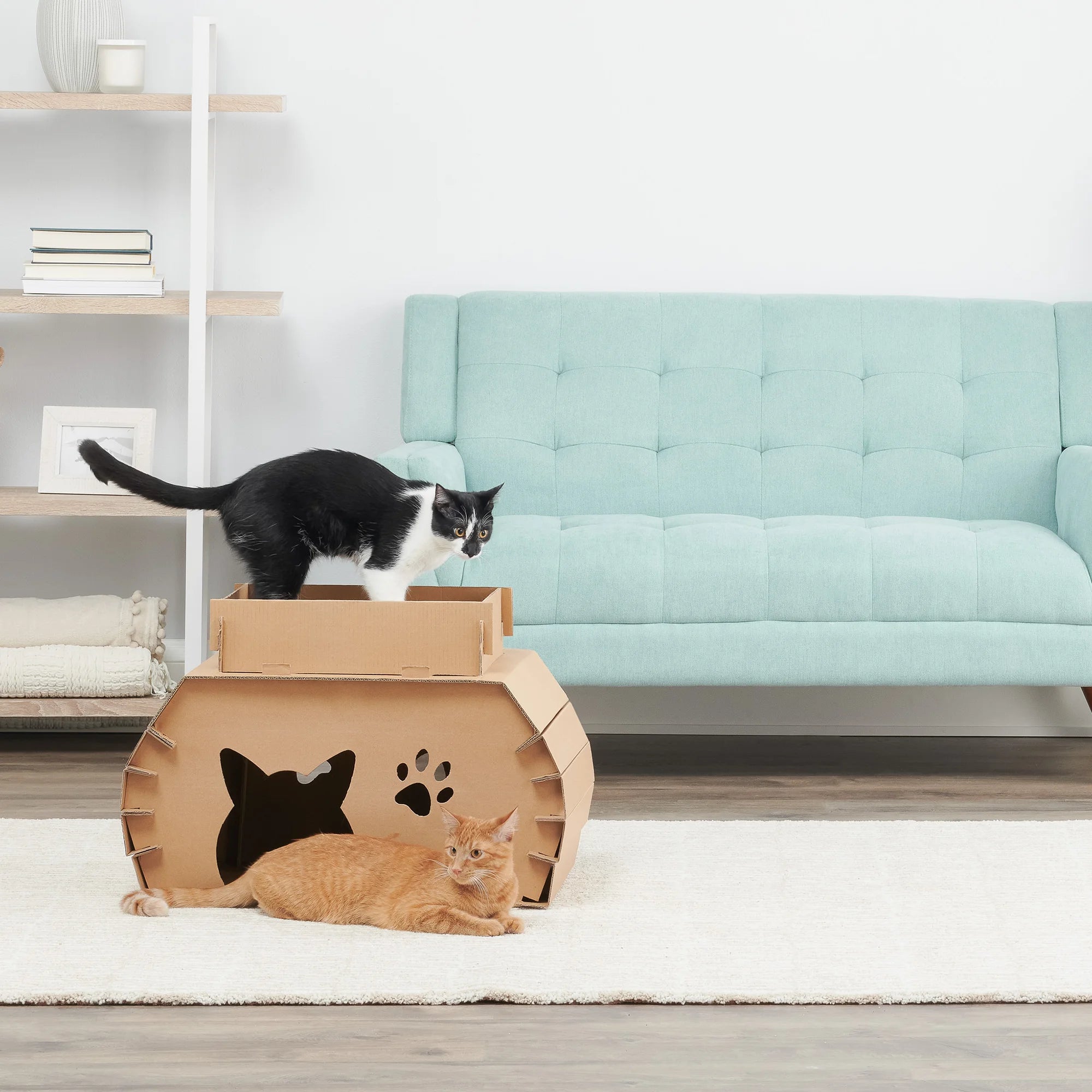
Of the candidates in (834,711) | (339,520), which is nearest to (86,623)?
(339,520)

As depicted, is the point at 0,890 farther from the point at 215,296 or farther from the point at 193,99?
the point at 193,99

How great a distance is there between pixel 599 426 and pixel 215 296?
0.92 m

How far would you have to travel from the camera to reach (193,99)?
2.72 meters

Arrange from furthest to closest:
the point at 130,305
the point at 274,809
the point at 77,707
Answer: the point at 130,305 < the point at 77,707 < the point at 274,809

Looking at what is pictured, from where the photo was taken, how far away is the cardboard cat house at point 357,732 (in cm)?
166

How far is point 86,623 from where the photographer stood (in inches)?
106

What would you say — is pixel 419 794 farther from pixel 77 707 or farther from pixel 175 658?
pixel 175 658

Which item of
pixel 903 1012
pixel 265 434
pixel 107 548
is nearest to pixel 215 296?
pixel 265 434

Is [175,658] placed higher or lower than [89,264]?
lower

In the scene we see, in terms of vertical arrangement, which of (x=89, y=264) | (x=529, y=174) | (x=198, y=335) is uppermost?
(x=529, y=174)

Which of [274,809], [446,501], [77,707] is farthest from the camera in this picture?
[77,707]

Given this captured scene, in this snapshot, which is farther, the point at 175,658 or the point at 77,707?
the point at 175,658

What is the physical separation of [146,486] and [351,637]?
2.13 ft

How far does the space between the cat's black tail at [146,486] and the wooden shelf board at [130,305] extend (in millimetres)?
685
